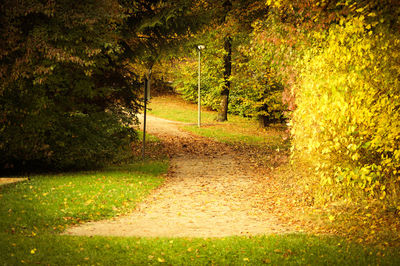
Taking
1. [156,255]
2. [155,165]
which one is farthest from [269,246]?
[155,165]

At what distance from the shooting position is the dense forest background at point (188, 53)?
25.2ft

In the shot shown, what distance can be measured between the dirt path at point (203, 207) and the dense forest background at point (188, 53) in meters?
1.53

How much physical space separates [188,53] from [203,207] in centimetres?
894

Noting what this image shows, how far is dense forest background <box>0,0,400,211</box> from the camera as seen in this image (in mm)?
7691

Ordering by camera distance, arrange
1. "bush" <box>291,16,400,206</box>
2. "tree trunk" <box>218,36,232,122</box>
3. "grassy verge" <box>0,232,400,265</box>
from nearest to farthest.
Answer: "grassy verge" <box>0,232,400,265</box> → "bush" <box>291,16,400,206</box> → "tree trunk" <box>218,36,232,122</box>

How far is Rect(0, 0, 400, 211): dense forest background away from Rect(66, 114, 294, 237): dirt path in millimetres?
1527

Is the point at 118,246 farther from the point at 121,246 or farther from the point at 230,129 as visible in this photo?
the point at 230,129

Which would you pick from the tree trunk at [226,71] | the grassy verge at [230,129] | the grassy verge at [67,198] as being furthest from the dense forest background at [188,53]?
the tree trunk at [226,71]

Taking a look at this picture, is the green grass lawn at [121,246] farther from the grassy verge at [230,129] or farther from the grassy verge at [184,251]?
the grassy verge at [230,129]

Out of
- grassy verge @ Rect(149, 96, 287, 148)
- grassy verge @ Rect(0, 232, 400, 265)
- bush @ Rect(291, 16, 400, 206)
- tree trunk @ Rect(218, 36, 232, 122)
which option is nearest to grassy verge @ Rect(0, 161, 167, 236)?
grassy verge @ Rect(0, 232, 400, 265)

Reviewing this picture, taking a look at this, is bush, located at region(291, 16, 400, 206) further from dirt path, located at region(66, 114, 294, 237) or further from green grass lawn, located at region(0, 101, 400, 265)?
dirt path, located at region(66, 114, 294, 237)

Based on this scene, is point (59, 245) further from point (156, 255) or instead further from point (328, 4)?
point (328, 4)

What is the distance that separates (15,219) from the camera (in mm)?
7484

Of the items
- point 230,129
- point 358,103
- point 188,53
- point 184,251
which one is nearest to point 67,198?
point 184,251
